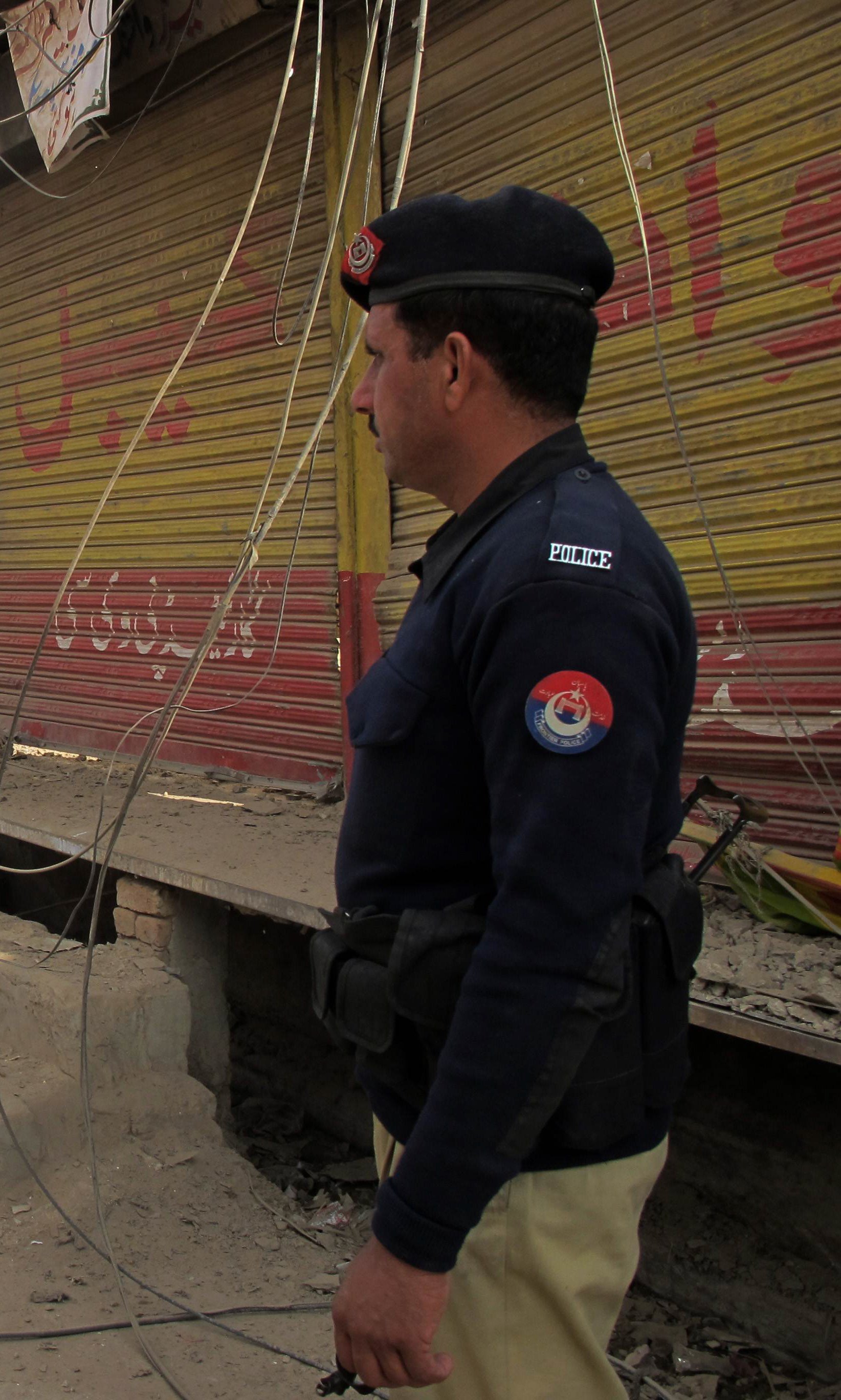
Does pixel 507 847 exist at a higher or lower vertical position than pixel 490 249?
lower

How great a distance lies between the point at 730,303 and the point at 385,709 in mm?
2588

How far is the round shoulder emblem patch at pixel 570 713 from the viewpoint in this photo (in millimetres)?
1124

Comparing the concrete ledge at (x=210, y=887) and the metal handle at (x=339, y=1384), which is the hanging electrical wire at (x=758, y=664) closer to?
the concrete ledge at (x=210, y=887)

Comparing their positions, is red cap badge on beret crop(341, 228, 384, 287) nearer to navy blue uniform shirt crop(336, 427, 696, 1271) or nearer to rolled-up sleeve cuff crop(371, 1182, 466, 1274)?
navy blue uniform shirt crop(336, 427, 696, 1271)

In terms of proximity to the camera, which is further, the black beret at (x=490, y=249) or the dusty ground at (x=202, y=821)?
the dusty ground at (x=202, y=821)

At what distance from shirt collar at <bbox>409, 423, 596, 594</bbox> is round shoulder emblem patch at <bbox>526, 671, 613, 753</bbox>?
0.95 ft

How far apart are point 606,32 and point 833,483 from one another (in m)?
1.77

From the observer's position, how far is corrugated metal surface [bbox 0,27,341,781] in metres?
5.09

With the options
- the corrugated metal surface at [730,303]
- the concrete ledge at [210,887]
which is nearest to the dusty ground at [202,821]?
the concrete ledge at [210,887]

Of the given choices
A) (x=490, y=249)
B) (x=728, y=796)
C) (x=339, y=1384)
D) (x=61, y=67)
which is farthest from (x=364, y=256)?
(x=61, y=67)

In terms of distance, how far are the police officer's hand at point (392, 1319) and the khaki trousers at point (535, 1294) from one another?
108 millimetres

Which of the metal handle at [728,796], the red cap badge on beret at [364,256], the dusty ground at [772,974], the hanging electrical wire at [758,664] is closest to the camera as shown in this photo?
the red cap badge on beret at [364,256]

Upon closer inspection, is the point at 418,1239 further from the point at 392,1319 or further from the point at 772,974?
the point at 772,974

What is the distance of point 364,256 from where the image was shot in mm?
1425
